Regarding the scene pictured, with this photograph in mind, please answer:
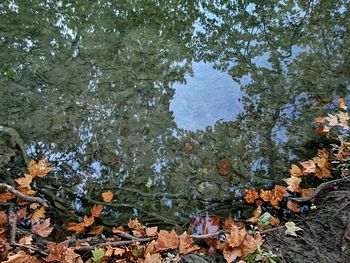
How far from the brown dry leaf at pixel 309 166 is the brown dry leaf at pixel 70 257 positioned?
1.20m

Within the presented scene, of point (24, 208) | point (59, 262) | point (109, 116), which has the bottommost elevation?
point (59, 262)

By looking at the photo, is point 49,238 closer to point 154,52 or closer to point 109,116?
point 109,116

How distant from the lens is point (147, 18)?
3.02 m

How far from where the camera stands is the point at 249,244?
1536 mm

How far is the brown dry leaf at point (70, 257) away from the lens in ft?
4.96

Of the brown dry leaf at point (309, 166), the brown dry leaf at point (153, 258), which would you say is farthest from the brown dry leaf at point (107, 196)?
the brown dry leaf at point (309, 166)

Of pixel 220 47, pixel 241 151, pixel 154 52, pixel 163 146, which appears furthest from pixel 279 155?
pixel 154 52

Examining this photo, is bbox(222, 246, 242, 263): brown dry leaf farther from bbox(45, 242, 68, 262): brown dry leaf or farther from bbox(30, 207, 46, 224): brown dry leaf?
bbox(30, 207, 46, 224): brown dry leaf

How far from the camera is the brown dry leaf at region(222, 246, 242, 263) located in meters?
1.52

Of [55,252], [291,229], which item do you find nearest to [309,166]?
[291,229]

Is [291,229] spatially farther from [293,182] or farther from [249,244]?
[293,182]

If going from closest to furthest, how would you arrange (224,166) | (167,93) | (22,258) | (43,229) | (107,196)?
(22,258) → (43,229) → (107,196) → (224,166) → (167,93)

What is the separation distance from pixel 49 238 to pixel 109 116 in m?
0.85

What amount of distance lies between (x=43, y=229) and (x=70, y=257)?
351mm
